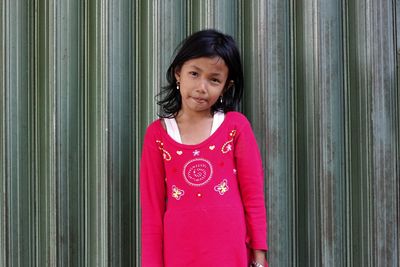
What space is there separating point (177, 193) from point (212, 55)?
0.53m

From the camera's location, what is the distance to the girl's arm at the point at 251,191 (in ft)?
6.49

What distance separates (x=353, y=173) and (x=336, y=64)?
49 centimetres

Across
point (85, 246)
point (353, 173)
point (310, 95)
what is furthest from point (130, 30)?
point (353, 173)

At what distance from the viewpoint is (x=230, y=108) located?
2146 mm

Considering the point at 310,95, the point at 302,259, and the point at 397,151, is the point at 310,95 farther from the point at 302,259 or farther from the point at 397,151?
the point at 302,259

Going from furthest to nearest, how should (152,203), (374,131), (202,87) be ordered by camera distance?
1. (374,131)
2. (152,203)
3. (202,87)

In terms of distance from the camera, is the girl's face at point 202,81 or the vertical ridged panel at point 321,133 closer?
the girl's face at point 202,81

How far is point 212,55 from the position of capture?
1951 mm

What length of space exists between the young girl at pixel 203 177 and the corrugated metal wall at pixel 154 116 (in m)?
0.34

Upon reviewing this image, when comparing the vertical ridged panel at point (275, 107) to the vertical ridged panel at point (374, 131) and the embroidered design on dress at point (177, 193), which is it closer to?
the vertical ridged panel at point (374, 131)

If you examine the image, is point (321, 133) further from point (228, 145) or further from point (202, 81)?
point (202, 81)

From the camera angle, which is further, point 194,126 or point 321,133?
point 321,133

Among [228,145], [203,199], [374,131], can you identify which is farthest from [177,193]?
[374,131]

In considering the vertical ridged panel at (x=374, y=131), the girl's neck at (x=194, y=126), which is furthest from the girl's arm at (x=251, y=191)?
the vertical ridged panel at (x=374, y=131)
